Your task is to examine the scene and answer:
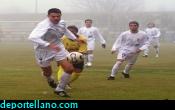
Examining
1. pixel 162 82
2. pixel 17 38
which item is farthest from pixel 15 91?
pixel 17 38

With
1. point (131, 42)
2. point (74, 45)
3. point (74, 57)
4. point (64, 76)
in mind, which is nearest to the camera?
point (64, 76)

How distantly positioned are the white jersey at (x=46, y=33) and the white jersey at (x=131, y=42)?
418cm

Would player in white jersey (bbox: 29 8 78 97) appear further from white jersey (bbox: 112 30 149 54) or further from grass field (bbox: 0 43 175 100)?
white jersey (bbox: 112 30 149 54)

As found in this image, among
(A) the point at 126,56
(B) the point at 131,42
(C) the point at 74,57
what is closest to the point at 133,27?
(B) the point at 131,42

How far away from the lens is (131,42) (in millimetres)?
16438

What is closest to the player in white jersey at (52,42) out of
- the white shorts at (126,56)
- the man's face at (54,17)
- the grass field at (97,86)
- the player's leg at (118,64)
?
the man's face at (54,17)

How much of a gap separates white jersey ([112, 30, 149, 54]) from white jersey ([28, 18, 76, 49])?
4182mm

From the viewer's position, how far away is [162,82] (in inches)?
602

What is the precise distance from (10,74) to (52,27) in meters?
6.17

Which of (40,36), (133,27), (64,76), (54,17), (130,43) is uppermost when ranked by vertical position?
(54,17)

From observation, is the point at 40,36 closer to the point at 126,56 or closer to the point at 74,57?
the point at 74,57

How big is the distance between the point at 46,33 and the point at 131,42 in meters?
5.03

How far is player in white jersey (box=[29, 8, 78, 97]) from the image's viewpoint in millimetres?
11805

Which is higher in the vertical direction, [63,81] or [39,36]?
[39,36]
